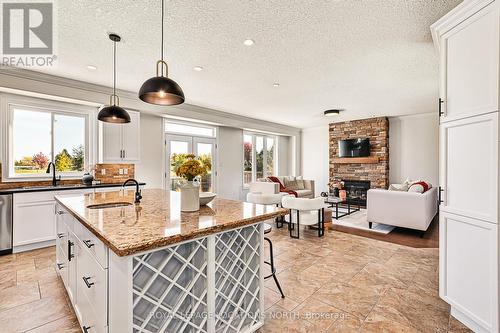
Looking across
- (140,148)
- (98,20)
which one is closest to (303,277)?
(98,20)

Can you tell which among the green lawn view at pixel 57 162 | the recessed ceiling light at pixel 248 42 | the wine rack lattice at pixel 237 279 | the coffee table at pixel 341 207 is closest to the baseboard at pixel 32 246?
the green lawn view at pixel 57 162

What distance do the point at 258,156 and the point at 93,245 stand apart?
23.3 feet

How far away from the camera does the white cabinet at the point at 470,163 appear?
1643 mm

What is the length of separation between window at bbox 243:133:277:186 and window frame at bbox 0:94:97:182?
4359mm

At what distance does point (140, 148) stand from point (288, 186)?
4.19m

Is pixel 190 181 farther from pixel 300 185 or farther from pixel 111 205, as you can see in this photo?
pixel 300 185

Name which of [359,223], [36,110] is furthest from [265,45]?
[359,223]

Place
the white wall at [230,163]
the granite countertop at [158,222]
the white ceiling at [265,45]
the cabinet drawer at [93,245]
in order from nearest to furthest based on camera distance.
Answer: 1. the granite countertop at [158,222]
2. the cabinet drawer at [93,245]
3. the white ceiling at [265,45]
4. the white wall at [230,163]

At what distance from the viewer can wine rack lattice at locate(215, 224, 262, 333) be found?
1.61 meters

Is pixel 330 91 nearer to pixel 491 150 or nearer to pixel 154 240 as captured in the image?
pixel 491 150

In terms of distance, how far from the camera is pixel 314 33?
2.54 meters

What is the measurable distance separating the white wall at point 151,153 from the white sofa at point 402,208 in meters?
4.53

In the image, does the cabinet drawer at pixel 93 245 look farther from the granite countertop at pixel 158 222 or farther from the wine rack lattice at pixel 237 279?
the wine rack lattice at pixel 237 279

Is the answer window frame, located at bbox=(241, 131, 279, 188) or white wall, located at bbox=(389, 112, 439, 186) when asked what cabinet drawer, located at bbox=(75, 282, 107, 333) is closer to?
window frame, located at bbox=(241, 131, 279, 188)
